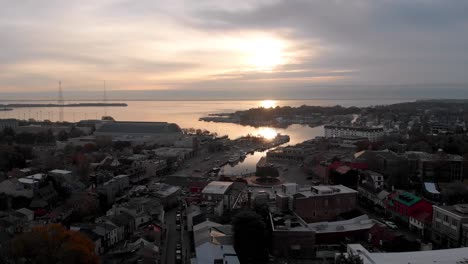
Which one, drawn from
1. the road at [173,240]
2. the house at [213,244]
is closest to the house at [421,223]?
the house at [213,244]

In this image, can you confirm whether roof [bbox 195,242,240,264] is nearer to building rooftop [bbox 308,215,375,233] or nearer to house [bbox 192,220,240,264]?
house [bbox 192,220,240,264]

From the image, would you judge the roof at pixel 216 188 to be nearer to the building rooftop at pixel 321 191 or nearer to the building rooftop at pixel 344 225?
the building rooftop at pixel 321 191

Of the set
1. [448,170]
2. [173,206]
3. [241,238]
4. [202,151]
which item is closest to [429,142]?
[448,170]

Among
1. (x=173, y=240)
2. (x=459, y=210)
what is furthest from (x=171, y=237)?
(x=459, y=210)

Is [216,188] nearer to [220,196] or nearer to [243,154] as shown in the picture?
[220,196]

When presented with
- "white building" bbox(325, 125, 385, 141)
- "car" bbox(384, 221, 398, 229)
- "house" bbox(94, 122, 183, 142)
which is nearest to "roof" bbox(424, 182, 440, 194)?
"car" bbox(384, 221, 398, 229)
